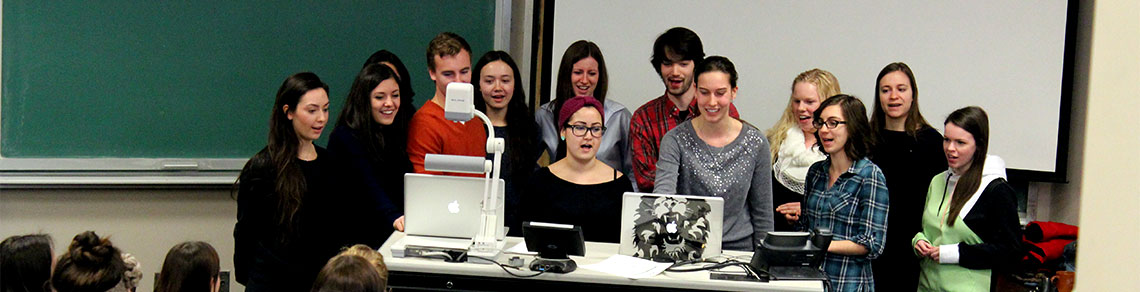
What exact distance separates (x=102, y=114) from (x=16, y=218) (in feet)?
1.91

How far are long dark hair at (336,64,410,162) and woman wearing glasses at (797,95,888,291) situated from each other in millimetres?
1628

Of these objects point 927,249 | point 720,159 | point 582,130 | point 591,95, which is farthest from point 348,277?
point 927,249

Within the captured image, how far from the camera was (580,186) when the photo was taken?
3408 millimetres

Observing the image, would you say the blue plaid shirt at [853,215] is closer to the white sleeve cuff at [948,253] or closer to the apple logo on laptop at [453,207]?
the white sleeve cuff at [948,253]

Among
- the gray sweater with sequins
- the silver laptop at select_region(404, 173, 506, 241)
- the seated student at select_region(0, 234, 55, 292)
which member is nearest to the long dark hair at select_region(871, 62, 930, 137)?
the gray sweater with sequins

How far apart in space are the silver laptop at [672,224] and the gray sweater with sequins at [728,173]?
0.64ft

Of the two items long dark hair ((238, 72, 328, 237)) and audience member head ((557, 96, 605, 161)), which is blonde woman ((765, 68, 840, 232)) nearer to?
audience member head ((557, 96, 605, 161))

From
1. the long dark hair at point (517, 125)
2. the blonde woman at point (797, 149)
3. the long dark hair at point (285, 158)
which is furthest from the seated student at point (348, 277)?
the blonde woman at point (797, 149)

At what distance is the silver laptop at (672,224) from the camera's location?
3.19 m

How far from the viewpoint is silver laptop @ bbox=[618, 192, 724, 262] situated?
319 centimetres

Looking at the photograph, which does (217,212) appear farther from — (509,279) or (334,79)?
(509,279)

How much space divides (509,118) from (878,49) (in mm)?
2097

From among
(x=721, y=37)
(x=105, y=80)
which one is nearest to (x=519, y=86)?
(x=721, y=37)

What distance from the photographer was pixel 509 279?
3.06 meters
